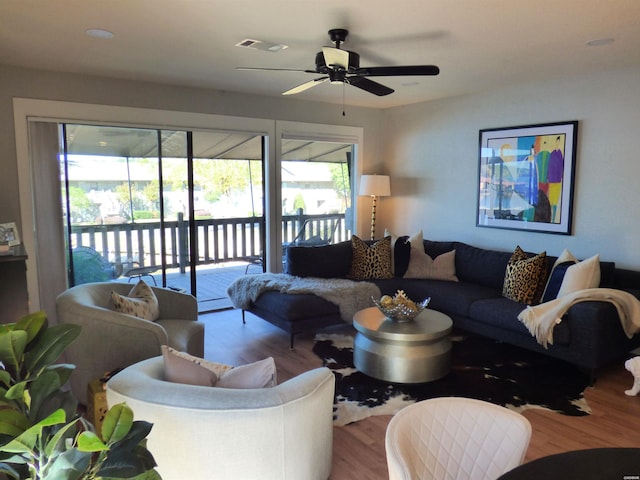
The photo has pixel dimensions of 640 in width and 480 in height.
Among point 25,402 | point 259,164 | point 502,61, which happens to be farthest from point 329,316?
point 25,402

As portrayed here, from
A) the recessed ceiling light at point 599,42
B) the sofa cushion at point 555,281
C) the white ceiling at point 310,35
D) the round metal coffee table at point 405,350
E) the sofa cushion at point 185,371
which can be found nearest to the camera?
the sofa cushion at point 185,371

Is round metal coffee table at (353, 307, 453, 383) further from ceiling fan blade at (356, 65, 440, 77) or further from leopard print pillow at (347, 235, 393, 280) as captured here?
ceiling fan blade at (356, 65, 440, 77)

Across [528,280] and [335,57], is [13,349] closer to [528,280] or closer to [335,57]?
[335,57]

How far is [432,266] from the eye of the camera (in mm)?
4977

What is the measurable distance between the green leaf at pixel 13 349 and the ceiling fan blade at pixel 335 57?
2.33 meters

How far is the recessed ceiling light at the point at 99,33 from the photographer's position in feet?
9.89

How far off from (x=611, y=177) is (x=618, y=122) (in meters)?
0.48

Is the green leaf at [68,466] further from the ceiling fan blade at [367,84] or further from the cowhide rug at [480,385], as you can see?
the ceiling fan blade at [367,84]

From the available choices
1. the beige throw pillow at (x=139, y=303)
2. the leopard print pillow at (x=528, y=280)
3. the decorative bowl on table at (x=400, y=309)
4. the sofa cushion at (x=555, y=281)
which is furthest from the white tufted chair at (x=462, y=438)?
the leopard print pillow at (x=528, y=280)

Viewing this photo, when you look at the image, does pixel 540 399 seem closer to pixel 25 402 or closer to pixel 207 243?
pixel 25 402

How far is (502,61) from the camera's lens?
3.78 m

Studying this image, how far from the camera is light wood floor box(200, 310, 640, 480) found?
2.49m

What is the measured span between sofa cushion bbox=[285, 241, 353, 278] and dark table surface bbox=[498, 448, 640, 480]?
12.4ft

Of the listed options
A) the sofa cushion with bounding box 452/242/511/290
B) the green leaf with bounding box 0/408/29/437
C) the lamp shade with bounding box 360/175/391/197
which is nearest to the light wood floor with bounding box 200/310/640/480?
the sofa cushion with bounding box 452/242/511/290
